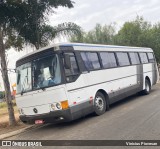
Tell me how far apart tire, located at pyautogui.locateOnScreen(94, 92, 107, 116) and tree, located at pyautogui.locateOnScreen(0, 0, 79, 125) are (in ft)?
11.1

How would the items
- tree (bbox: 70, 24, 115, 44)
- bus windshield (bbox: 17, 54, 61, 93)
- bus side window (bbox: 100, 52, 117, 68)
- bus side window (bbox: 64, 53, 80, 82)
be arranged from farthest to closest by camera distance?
tree (bbox: 70, 24, 115, 44) < bus side window (bbox: 100, 52, 117, 68) < bus side window (bbox: 64, 53, 80, 82) < bus windshield (bbox: 17, 54, 61, 93)

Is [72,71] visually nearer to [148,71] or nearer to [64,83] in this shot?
[64,83]

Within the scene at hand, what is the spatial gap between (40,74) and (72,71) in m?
1.11

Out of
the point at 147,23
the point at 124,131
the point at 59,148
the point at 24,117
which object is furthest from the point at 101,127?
the point at 147,23

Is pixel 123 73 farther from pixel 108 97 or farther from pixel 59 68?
pixel 59 68

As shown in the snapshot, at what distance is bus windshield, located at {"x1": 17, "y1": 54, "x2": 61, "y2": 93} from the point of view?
10.3m

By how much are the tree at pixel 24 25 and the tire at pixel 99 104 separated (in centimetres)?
337

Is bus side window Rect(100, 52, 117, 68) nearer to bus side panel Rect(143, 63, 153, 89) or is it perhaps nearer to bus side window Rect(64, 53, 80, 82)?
bus side window Rect(64, 53, 80, 82)

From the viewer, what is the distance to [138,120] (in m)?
9.72

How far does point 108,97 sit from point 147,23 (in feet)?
83.9

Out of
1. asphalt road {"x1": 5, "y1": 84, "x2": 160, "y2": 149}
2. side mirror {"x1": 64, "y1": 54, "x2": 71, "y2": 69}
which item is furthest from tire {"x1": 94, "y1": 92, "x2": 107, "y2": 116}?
side mirror {"x1": 64, "y1": 54, "x2": 71, "y2": 69}

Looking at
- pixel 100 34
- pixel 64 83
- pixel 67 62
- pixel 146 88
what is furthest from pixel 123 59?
pixel 100 34

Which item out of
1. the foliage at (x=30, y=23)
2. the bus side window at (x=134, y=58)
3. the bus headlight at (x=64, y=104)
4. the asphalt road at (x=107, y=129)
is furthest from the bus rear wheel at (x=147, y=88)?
the bus headlight at (x=64, y=104)

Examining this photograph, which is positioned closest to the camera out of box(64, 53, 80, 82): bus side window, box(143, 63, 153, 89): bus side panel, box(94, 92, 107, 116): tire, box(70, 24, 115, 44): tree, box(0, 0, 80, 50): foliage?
box(64, 53, 80, 82): bus side window
